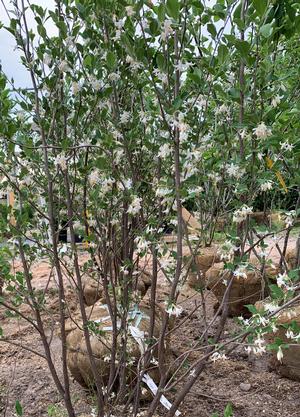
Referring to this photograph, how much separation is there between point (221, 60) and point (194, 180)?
472mm

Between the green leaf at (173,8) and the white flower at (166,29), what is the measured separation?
4 cm

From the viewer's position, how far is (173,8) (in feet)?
5.25

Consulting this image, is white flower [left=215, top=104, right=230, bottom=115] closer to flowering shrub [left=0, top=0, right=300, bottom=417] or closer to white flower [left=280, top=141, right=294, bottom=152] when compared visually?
flowering shrub [left=0, top=0, right=300, bottom=417]

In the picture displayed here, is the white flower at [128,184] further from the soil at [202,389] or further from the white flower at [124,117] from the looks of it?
the soil at [202,389]

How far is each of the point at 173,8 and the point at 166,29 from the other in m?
0.09

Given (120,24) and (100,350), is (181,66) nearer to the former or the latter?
(120,24)

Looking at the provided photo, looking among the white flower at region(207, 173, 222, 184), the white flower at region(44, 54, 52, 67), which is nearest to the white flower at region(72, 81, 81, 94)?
the white flower at region(44, 54, 52, 67)

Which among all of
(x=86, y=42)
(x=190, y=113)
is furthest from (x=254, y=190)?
(x=86, y=42)

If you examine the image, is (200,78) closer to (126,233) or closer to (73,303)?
(126,233)

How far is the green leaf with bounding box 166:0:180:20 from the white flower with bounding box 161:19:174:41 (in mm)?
35

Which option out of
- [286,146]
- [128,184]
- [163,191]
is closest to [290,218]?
[286,146]

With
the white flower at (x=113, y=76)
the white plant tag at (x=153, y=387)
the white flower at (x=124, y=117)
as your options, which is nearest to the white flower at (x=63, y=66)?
the white flower at (x=113, y=76)

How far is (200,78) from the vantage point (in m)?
1.82

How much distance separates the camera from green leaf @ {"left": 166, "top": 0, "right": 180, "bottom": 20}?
5.21ft
